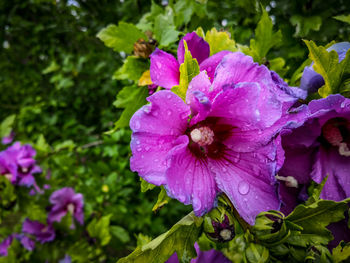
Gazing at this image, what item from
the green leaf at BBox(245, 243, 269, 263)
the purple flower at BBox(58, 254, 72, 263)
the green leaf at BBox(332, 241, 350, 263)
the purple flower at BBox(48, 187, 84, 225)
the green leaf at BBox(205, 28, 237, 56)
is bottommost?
the purple flower at BBox(48, 187, 84, 225)

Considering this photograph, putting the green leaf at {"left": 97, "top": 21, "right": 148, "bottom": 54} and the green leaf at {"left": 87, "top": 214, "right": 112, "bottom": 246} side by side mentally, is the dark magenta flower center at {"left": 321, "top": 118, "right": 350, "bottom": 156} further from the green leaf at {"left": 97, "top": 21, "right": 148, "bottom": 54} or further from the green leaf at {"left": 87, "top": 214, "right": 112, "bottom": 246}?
the green leaf at {"left": 87, "top": 214, "right": 112, "bottom": 246}

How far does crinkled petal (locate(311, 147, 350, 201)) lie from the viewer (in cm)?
48

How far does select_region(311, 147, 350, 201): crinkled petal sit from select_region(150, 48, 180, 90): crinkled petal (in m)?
0.30

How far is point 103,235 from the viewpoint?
51.4 inches

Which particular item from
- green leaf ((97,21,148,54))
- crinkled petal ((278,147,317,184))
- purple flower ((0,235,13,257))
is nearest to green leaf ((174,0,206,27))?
green leaf ((97,21,148,54))

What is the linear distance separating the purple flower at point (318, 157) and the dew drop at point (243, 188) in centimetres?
9

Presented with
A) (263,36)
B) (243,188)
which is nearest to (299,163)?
(243,188)

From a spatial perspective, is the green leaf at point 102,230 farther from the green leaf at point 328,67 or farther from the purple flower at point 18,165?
the green leaf at point 328,67

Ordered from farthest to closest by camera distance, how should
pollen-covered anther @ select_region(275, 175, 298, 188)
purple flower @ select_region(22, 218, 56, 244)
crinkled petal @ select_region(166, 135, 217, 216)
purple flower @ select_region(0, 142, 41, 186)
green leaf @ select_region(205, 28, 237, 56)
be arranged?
purple flower @ select_region(22, 218, 56, 244), purple flower @ select_region(0, 142, 41, 186), green leaf @ select_region(205, 28, 237, 56), pollen-covered anther @ select_region(275, 175, 298, 188), crinkled petal @ select_region(166, 135, 217, 216)

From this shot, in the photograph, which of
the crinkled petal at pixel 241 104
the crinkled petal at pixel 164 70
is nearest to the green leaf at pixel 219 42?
the crinkled petal at pixel 164 70

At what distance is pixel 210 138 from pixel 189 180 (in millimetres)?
87

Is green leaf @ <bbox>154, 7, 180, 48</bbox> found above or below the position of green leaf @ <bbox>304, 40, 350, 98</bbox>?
below

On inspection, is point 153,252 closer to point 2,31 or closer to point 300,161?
point 300,161

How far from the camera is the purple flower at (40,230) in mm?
1408
